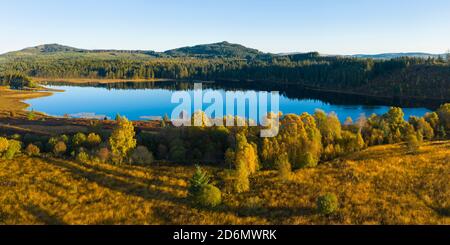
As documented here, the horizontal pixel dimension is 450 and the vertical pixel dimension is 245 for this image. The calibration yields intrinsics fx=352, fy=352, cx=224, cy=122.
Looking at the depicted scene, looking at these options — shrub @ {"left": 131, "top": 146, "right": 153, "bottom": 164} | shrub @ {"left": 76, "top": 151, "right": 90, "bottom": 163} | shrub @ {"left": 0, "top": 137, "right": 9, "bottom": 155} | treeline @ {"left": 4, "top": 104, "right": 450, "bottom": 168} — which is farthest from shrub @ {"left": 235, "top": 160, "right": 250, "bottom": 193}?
shrub @ {"left": 0, "top": 137, "right": 9, "bottom": 155}

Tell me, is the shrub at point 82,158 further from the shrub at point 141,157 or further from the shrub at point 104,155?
the shrub at point 141,157

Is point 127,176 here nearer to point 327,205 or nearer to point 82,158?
point 82,158

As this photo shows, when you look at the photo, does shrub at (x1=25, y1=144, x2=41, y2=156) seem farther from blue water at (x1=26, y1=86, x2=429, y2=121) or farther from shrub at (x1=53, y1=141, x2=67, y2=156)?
blue water at (x1=26, y1=86, x2=429, y2=121)

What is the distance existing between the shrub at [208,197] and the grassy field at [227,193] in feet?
2.73

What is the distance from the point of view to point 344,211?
35469 mm

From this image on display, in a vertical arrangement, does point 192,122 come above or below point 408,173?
above

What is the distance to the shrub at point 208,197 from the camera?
37219 millimetres

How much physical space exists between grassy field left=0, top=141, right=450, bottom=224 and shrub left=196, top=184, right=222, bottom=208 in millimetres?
833

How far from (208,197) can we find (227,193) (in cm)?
535

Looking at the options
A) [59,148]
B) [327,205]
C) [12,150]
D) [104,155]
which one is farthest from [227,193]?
[12,150]

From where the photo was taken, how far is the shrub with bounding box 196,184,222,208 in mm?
37219
